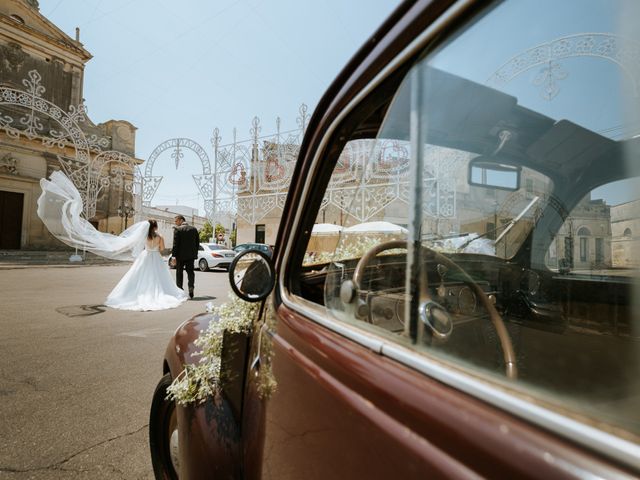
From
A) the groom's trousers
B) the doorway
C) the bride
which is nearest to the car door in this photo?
the bride

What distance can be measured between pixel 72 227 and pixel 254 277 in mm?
8482

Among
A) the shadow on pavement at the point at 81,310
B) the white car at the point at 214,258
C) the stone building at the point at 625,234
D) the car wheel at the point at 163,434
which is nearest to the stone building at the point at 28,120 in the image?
the white car at the point at 214,258

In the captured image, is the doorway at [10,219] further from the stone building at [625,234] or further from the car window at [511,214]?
the stone building at [625,234]

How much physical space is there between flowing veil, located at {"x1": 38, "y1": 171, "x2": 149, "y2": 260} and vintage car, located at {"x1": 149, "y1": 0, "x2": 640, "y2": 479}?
25.5 feet

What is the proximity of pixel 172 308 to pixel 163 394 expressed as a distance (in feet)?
18.7

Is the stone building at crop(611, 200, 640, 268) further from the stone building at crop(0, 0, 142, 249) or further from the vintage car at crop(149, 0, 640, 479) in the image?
the stone building at crop(0, 0, 142, 249)

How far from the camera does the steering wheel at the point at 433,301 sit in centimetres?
73

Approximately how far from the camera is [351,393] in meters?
0.70

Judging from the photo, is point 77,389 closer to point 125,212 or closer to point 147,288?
point 147,288

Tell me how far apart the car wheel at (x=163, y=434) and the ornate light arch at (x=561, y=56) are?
1.84m

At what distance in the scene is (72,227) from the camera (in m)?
8.01

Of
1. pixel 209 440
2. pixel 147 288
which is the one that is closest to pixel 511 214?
pixel 209 440

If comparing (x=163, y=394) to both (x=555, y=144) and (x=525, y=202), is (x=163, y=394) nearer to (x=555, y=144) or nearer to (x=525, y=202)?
(x=525, y=202)

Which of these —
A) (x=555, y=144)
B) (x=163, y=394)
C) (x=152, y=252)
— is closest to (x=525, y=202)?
(x=555, y=144)
